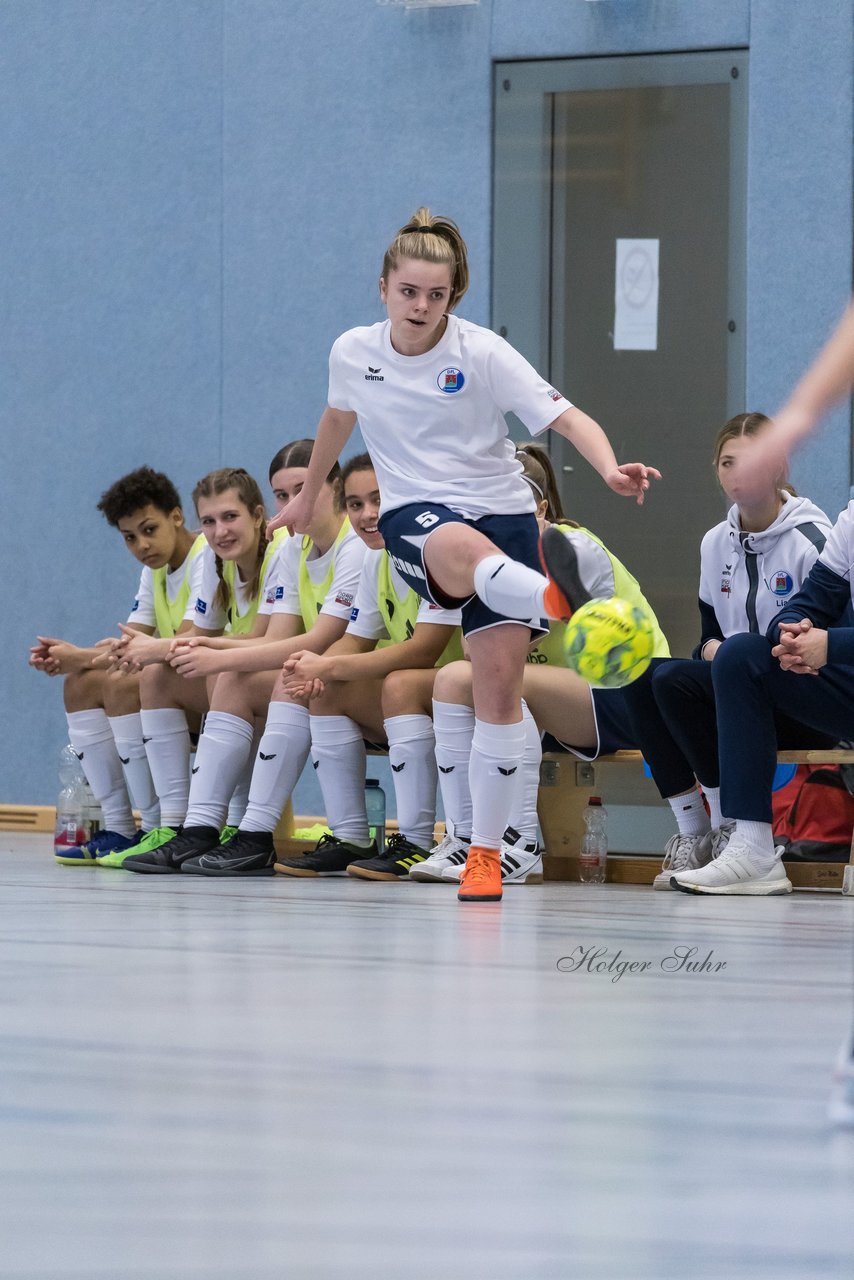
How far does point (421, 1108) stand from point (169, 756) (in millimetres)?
3338

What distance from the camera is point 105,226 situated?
20.9ft

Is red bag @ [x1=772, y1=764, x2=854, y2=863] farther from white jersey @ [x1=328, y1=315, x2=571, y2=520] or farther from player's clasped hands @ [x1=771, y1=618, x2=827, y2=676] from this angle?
white jersey @ [x1=328, y1=315, x2=571, y2=520]

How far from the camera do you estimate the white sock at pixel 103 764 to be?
4875mm

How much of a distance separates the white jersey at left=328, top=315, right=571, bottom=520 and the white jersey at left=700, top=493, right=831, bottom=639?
846 millimetres

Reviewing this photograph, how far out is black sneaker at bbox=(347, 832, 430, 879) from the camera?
3994 mm

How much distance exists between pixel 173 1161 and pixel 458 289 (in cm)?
243

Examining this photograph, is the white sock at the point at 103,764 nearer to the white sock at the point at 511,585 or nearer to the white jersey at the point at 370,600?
the white jersey at the point at 370,600

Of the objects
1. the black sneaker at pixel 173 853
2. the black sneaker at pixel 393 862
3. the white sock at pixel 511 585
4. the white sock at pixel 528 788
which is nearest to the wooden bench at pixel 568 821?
the white sock at pixel 528 788

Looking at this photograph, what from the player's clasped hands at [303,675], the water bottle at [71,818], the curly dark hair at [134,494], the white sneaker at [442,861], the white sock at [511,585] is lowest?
the water bottle at [71,818]

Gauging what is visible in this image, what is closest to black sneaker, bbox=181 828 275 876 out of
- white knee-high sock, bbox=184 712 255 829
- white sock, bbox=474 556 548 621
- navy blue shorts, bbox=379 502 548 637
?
white knee-high sock, bbox=184 712 255 829

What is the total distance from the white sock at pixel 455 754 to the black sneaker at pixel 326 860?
374 mm

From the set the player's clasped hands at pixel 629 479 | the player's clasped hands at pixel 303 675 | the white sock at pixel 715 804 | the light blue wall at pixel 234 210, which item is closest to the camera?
the player's clasped hands at pixel 629 479

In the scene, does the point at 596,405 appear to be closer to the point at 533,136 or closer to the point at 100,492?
the point at 533,136

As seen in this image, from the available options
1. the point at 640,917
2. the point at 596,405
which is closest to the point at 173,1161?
the point at 640,917
